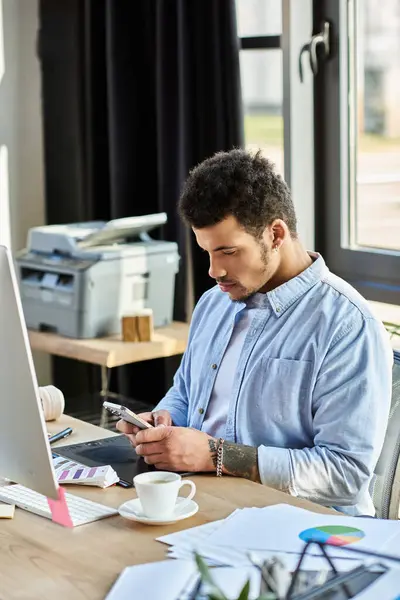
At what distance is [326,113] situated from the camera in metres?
3.34

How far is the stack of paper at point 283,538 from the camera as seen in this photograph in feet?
4.94

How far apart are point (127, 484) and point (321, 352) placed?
0.46 m

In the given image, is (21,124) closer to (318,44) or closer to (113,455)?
(318,44)

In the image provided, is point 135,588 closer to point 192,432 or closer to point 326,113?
point 192,432

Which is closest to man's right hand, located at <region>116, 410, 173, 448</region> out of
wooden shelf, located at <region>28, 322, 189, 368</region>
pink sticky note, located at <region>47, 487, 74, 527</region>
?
pink sticky note, located at <region>47, 487, 74, 527</region>

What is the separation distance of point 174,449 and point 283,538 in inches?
15.7

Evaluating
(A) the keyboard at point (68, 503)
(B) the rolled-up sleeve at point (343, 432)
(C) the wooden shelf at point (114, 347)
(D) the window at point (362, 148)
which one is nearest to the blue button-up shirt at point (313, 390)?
(B) the rolled-up sleeve at point (343, 432)

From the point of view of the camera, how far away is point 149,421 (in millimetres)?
2174

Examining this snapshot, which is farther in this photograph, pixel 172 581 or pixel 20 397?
pixel 20 397

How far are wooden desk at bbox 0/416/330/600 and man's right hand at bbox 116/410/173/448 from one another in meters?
0.20

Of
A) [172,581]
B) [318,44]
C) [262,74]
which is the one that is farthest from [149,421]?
[262,74]

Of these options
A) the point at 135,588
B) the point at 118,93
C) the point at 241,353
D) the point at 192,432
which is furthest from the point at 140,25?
the point at 135,588

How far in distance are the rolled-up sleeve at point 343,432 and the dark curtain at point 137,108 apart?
4.83 ft

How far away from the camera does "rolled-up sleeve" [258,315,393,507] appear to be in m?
1.95
